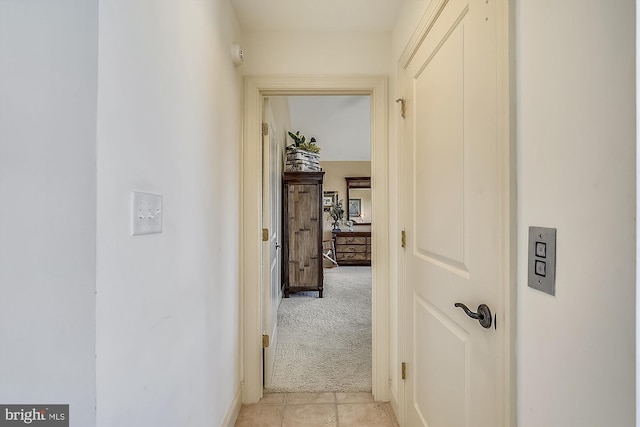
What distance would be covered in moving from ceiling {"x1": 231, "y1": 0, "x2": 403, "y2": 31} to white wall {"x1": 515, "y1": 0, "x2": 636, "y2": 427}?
1.18 meters

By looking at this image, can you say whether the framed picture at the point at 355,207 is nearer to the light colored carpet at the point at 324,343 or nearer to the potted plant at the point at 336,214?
the potted plant at the point at 336,214

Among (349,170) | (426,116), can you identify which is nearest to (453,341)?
(426,116)

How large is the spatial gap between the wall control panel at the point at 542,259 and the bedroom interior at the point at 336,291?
1.64m

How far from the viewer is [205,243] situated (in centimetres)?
127

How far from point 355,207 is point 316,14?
17.0 ft

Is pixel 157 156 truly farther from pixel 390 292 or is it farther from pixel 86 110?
pixel 390 292

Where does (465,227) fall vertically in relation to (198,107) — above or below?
below

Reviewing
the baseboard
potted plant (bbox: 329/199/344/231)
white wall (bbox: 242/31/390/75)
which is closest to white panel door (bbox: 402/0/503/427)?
white wall (bbox: 242/31/390/75)

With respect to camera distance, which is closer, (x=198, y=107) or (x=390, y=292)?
(x=198, y=107)

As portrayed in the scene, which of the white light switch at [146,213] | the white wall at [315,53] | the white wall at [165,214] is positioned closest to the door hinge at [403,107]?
the white wall at [315,53]

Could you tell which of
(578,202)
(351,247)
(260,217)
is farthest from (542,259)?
(351,247)

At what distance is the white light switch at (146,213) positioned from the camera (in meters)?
0.74

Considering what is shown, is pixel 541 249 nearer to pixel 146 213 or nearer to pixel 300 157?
pixel 146 213

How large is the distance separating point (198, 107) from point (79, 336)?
0.90 m
